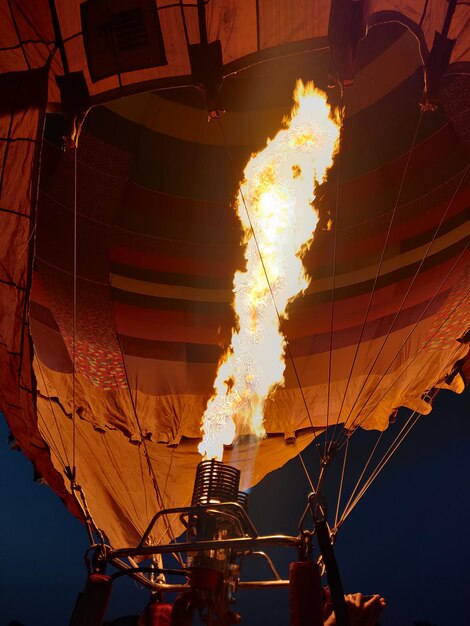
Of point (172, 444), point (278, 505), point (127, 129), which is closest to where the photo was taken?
point (127, 129)

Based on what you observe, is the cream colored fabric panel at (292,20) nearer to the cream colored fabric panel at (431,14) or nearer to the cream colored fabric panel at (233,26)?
the cream colored fabric panel at (233,26)

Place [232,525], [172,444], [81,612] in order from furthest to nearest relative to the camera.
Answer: [172,444] < [232,525] < [81,612]

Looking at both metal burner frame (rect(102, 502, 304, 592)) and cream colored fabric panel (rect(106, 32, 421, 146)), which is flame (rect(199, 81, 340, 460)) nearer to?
cream colored fabric panel (rect(106, 32, 421, 146))

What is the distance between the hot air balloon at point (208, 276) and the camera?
3898mm

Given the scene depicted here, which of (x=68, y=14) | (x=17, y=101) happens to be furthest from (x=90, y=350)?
(x=68, y=14)

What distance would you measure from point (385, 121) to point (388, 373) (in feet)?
5.69

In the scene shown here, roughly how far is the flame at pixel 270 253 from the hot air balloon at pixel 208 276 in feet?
0.35

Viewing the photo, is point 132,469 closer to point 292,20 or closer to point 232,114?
point 232,114

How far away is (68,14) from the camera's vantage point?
2.41 m

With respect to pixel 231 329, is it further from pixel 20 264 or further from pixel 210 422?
pixel 20 264

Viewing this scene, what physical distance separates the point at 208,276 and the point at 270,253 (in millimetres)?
620

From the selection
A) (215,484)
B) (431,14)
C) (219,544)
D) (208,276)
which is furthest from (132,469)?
(431,14)

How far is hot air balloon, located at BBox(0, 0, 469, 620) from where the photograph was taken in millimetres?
3898

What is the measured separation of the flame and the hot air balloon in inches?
4.2
